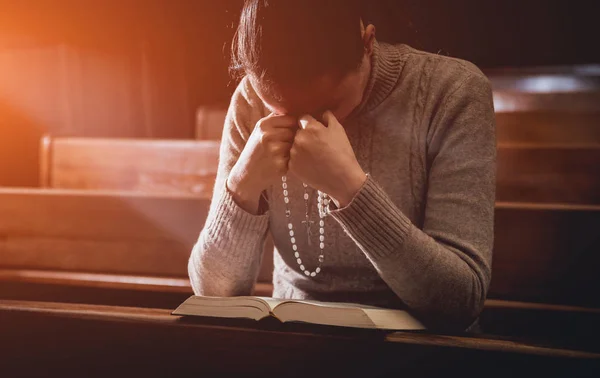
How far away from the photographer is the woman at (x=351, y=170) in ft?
2.67

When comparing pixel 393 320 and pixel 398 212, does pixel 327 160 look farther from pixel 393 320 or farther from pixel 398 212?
pixel 393 320

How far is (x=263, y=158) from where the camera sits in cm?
89

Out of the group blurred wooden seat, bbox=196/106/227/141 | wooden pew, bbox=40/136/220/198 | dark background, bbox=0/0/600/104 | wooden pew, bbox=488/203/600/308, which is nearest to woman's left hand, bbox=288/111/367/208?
wooden pew, bbox=488/203/600/308

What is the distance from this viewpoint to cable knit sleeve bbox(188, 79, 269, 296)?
3.15 ft

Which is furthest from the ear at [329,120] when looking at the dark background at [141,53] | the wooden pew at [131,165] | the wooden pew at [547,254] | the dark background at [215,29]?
the dark background at [141,53]

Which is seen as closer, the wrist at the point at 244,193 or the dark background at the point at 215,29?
the wrist at the point at 244,193

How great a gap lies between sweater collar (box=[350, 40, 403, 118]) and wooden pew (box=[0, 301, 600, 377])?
1.52 feet

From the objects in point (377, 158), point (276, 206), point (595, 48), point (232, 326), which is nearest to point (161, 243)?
point (276, 206)

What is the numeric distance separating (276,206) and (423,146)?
30cm

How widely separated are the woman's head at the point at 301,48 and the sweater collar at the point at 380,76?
145 millimetres

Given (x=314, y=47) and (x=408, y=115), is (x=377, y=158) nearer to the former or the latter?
(x=408, y=115)

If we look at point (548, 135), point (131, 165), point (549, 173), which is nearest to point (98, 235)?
point (131, 165)

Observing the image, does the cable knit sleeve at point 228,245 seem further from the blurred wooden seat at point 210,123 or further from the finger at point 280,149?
the blurred wooden seat at point 210,123

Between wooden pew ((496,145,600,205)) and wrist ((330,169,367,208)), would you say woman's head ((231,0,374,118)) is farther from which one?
wooden pew ((496,145,600,205))
